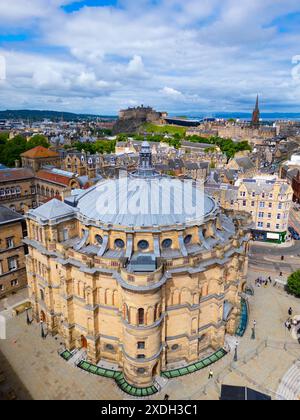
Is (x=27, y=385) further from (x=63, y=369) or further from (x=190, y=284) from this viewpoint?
(x=190, y=284)

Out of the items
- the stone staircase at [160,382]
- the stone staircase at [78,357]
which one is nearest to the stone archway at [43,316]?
the stone staircase at [78,357]

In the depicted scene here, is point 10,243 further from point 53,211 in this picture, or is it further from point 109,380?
point 109,380

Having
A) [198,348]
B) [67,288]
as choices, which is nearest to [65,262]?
[67,288]

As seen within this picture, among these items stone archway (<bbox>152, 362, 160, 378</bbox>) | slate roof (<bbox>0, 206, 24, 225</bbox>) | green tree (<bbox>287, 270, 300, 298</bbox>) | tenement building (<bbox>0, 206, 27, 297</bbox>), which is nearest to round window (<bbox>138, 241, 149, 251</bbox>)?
stone archway (<bbox>152, 362, 160, 378</bbox>)

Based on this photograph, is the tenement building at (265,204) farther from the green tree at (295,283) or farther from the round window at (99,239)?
the round window at (99,239)

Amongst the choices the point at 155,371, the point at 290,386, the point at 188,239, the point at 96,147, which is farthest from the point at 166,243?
the point at 96,147

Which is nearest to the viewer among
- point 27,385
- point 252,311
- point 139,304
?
point 139,304

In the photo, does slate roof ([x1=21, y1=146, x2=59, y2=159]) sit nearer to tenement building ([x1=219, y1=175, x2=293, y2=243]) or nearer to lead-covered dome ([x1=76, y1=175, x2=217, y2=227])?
tenement building ([x1=219, y1=175, x2=293, y2=243])
